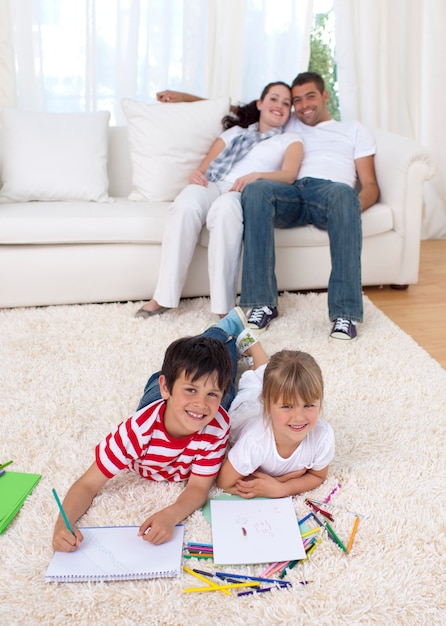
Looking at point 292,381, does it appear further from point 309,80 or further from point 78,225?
point 309,80

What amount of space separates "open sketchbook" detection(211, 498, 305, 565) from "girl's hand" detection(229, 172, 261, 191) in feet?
5.01

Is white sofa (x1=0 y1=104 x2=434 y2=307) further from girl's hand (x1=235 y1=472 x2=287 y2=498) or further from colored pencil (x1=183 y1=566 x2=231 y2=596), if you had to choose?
colored pencil (x1=183 y1=566 x2=231 y2=596)

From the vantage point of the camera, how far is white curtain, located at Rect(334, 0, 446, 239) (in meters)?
3.67

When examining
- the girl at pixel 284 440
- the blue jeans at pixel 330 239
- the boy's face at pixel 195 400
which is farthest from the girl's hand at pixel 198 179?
the boy's face at pixel 195 400

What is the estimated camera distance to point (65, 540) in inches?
50.5

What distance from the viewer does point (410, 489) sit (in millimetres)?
1517

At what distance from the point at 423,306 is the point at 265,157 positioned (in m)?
0.94

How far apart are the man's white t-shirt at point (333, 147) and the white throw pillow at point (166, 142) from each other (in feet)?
1.28

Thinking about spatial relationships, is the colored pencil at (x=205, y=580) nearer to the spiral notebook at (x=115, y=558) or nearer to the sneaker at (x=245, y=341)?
the spiral notebook at (x=115, y=558)

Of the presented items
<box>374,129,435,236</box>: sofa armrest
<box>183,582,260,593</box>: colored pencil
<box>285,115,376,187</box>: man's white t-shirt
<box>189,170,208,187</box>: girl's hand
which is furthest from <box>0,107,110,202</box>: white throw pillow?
<box>183,582,260,593</box>: colored pencil

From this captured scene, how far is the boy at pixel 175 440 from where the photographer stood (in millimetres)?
1344

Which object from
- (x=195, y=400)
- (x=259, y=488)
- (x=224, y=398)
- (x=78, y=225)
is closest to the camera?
(x=195, y=400)

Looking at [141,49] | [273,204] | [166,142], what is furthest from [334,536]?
[141,49]

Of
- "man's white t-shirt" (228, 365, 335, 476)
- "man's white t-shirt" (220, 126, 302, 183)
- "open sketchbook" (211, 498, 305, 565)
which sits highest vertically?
"man's white t-shirt" (220, 126, 302, 183)
